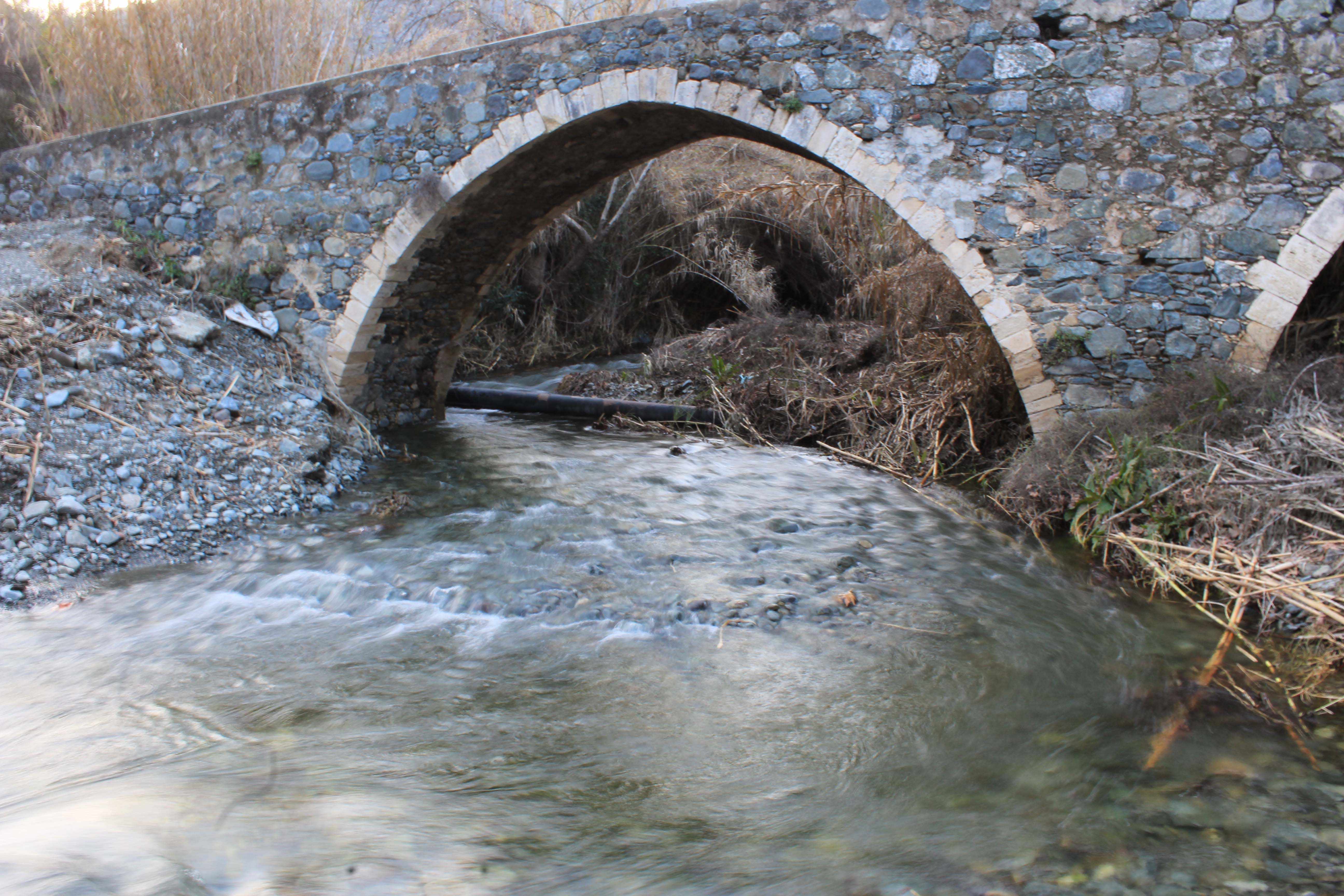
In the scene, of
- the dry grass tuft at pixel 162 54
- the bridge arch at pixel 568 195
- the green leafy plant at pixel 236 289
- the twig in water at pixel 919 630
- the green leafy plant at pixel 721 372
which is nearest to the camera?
the twig in water at pixel 919 630

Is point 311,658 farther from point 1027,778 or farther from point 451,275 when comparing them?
point 451,275

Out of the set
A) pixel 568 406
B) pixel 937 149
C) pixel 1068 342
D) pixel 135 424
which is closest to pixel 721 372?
pixel 568 406

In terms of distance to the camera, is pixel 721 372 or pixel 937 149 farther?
pixel 721 372

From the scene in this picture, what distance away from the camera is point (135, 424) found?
514cm

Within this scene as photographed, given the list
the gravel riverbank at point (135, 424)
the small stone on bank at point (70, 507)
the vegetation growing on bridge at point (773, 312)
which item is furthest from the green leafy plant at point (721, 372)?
the small stone on bank at point (70, 507)

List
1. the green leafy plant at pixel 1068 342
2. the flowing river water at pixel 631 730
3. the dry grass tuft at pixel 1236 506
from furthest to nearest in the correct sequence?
the green leafy plant at pixel 1068 342 < the dry grass tuft at pixel 1236 506 < the flowing river water at pixel 631 730

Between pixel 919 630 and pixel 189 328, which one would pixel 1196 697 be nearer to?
pixel 919 630

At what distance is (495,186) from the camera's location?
659 centimetres

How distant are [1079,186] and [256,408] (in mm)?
5376

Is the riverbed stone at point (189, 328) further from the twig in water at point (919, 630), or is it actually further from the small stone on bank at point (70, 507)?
the twig in water at point (919, 630)

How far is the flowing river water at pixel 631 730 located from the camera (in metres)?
2.10

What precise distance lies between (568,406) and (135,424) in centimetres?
394

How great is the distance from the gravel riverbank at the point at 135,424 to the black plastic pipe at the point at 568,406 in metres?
2.07

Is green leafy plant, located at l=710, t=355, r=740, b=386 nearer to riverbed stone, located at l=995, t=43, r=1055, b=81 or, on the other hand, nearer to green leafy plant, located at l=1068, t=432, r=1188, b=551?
riverbed stone, located at l=995, t=43, r=1055, b=81
